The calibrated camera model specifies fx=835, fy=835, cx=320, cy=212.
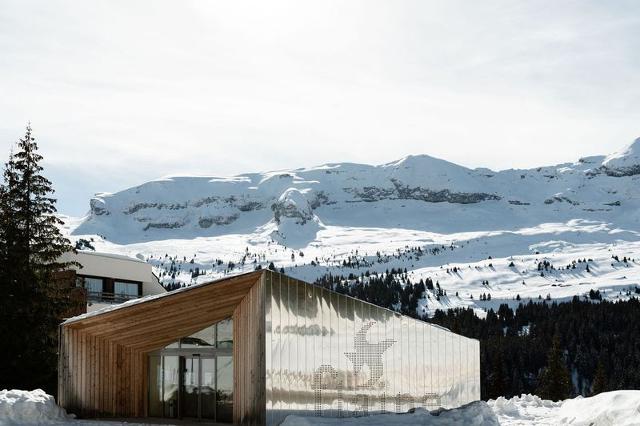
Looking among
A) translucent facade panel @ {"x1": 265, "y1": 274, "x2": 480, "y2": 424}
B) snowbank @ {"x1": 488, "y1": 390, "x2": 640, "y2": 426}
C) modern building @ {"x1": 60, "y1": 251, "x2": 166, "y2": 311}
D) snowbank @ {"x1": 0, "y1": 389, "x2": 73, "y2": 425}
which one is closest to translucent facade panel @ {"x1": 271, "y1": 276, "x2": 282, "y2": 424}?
translucent facade panel @ {"x1": 265, "y1": 274, "x2": 480, "y2": 424}

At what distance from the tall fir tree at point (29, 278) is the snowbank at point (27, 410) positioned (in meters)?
8.39

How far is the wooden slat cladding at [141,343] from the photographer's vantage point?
71.1 feet

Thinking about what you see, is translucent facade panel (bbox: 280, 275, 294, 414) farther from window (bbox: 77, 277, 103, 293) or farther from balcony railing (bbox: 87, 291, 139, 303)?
window (bbox: 77, 277, 103, 293)

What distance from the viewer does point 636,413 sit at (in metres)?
18.9

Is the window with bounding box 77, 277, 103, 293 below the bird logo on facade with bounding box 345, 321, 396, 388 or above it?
above

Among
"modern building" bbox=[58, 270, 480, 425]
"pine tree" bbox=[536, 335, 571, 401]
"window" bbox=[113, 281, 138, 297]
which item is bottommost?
"pine tree" bbox=[536, 335, 571, 401]

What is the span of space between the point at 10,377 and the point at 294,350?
15592mm

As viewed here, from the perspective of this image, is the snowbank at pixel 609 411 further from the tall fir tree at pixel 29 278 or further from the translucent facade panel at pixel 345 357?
the tall fir tree at pixel 29 278

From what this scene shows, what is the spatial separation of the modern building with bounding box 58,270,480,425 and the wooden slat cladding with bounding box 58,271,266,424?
0.03 m

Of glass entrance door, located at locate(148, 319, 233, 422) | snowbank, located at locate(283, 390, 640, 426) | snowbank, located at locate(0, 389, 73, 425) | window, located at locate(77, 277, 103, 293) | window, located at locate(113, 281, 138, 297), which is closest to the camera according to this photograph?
snowbank, located at locate(283, 390, 640, 426)

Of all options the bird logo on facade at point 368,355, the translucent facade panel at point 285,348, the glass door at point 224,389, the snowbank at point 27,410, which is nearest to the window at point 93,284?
the snowbank at point 27,410

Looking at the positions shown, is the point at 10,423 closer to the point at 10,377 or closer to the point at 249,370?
the point at 249,370

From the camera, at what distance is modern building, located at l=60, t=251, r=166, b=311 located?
45.6 meters

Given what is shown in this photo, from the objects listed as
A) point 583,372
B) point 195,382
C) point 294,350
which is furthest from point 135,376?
point 583,372
